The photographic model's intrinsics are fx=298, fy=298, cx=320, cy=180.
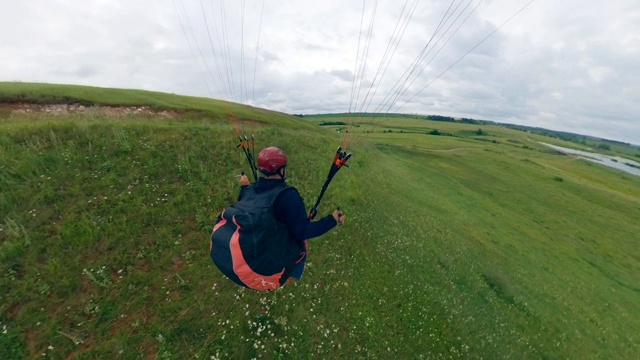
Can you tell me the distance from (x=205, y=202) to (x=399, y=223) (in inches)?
398

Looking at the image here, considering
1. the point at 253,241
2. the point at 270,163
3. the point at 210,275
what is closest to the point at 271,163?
the point at 270,163

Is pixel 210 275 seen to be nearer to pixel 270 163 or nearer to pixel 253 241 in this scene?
pixel 253 241

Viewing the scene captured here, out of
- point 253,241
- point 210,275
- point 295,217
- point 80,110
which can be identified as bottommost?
point 210,275

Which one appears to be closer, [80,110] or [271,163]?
[271,163]

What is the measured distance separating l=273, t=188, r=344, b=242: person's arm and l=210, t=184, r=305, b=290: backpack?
0.10 metres

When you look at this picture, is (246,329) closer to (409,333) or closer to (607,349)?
(409,333)

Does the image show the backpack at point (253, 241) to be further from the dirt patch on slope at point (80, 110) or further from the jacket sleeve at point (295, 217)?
the dirt patch on slope at point (80, 110)

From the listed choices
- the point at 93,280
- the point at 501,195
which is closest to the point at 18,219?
the point at 93,280

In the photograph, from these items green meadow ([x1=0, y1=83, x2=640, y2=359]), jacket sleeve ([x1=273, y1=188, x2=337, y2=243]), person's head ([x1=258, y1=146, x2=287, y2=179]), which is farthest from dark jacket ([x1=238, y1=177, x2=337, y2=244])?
green meadow ([x1=0, y1=83, x2=640, y2=359])

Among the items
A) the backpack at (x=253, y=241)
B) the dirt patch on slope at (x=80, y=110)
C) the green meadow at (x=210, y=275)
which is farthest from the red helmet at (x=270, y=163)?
the dirt patch on slope at (x=80, y=110)

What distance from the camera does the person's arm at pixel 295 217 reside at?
4.94 meters

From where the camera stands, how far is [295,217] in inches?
197

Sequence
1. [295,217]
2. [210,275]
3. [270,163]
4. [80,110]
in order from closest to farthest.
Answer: [295,217] → [270,163] → [210,275] → [80,110]

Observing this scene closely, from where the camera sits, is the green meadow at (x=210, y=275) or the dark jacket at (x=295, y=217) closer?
the dark jacket at (x=295, y=217)
